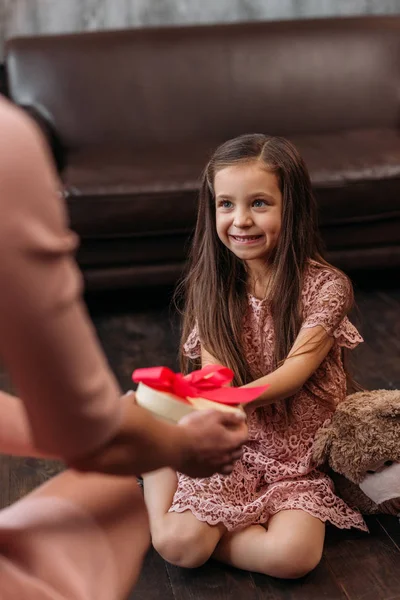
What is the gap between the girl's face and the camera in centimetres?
178

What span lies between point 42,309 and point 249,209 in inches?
41.7

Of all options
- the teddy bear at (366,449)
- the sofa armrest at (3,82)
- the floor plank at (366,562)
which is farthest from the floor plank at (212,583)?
the sofa armrest at (3,82)

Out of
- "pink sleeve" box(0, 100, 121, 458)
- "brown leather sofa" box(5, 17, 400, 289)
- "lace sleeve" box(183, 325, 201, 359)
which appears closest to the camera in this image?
"pink sleeve" box(0, 100, 121, 458)

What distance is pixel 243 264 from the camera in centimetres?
192

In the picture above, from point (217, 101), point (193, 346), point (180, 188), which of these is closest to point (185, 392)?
point (193, 346)

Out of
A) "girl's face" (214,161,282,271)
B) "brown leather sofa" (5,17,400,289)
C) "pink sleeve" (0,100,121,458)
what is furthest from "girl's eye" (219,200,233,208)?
"brown leather sofa" (5,17,400,289)

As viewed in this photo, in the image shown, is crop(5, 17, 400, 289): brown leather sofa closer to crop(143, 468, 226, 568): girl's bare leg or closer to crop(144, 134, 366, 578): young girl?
crop(144, 134, 366, 578): young girl

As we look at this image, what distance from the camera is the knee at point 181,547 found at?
5.67ft

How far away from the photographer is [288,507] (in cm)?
→ 179

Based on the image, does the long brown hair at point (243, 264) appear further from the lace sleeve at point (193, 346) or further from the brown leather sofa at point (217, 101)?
the brown leather sofa at point (217, 101)

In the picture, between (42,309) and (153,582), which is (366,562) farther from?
(42,309)

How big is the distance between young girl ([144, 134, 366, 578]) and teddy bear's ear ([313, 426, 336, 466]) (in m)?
0.03

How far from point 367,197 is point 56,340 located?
2.32m

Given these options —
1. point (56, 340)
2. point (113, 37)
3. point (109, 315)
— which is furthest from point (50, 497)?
point (113, 37)
